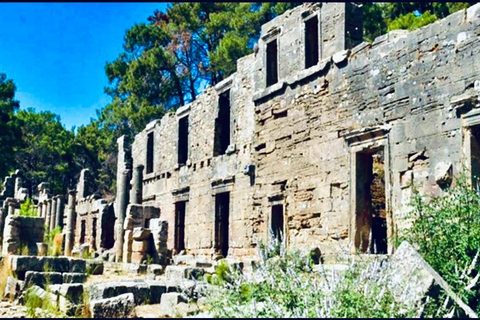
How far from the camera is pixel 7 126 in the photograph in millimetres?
34469

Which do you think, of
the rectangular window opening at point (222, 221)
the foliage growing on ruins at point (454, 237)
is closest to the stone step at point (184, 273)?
the foliage growing on ruins at point (454, 237)

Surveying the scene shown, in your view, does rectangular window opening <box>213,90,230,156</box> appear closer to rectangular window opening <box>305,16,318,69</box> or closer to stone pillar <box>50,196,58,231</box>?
rectangular window opening <box>305,16,318,69</box>

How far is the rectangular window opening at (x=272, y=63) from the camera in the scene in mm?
16281

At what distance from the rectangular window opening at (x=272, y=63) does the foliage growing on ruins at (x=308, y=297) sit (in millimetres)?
9736

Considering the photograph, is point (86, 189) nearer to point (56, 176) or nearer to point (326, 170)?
point (56, 176)

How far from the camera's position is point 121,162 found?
2364cm

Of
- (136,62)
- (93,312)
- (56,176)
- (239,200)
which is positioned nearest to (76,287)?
(93,312)

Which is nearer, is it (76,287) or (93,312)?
(93,312)

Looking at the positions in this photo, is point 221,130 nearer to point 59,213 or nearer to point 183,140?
point 183,140

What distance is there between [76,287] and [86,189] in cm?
2169

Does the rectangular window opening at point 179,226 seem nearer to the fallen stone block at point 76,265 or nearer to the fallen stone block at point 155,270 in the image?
the fallen stone block at point 155,270

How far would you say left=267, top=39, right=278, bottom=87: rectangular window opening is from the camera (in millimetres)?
16281

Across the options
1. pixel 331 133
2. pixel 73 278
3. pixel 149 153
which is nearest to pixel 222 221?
pixel 331 133

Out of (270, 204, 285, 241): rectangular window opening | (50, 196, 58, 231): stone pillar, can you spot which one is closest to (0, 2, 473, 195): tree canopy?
(50, 196, 58, 231): stone pillar
